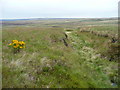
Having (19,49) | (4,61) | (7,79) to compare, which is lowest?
(7,79)

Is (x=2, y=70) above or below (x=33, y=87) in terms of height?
above

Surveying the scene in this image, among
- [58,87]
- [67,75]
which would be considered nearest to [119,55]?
[67,75]

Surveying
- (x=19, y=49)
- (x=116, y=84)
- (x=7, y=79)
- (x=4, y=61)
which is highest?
(x=19, y=49)

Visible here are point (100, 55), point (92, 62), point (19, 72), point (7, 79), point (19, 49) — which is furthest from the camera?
point (100, 55)

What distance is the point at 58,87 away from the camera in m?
5.84

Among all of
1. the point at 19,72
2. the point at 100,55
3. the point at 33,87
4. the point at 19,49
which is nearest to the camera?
the point at 33,87

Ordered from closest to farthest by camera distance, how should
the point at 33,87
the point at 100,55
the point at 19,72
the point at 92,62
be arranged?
1. the point at 33,87
2. the point at 19,72
3. the point at 92,62
4. the point at 100,55

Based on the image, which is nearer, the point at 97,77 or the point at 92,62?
the point at 97,77

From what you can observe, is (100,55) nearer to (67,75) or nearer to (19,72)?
(67,75)

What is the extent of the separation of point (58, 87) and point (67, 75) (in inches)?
49.3

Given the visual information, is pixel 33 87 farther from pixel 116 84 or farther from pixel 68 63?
pixel 116 84

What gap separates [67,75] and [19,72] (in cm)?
303

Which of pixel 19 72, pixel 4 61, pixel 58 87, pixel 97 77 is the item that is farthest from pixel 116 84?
pixel 4 61

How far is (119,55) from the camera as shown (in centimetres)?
994
